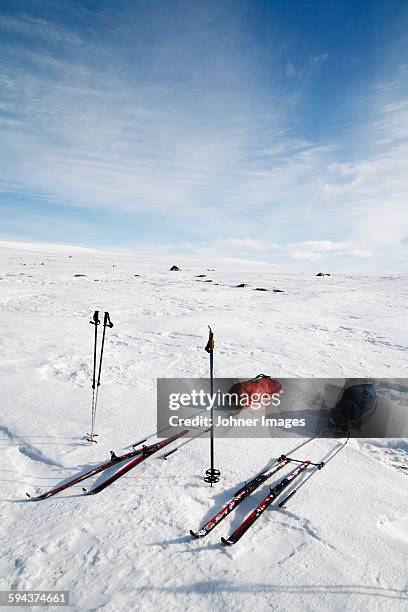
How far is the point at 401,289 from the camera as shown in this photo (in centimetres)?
2533

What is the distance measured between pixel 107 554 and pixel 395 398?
592 centimetres

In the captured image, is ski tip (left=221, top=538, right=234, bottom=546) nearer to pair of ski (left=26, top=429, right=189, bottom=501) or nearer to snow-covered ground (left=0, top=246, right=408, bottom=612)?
snow-covered ground (left=0, top=246, right=408, bottom=612)

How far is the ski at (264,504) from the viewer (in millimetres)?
3438

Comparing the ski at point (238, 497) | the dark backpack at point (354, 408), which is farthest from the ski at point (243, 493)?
the dark backpack at point (354, 408)

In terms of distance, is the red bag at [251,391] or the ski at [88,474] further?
the red bag at [251,391]

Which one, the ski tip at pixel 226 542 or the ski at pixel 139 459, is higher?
the ski at pixel 139 459

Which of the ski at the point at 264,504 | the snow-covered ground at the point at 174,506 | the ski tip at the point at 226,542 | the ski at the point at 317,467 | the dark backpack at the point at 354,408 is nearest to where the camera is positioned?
the snow-covered ground at the point at 174,506

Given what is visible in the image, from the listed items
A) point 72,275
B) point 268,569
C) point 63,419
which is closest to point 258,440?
point 268,569

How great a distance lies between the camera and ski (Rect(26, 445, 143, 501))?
4.02m

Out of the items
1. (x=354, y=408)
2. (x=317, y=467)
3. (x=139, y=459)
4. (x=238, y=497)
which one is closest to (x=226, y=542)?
(x=238, y=497)

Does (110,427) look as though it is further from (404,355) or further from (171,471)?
(404,355)

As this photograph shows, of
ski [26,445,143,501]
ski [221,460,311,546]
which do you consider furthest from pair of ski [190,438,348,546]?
ski [26,445,143,501]

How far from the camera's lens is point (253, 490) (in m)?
4.16

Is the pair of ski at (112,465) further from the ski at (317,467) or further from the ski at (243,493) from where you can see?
the ski at (317,467)
